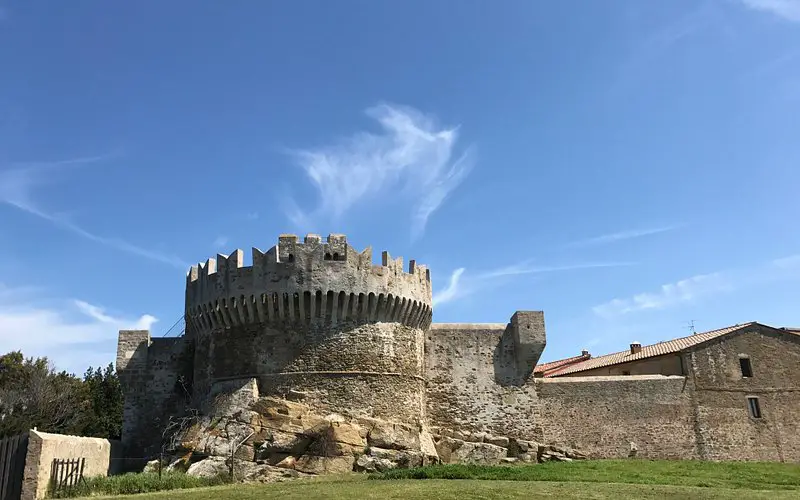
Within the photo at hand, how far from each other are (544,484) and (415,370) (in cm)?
749

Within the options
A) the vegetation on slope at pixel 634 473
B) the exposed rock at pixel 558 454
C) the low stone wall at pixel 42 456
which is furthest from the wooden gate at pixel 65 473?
the exposed rock at pixel 558 454

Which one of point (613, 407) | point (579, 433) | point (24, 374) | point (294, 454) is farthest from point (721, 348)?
point (24, 374)

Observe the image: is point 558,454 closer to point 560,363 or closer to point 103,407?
point 560,363

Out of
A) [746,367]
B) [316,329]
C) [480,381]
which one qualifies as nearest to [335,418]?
[316,329]

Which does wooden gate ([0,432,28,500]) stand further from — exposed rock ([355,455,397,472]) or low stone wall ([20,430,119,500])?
exposed rock ([355,455,397,472])

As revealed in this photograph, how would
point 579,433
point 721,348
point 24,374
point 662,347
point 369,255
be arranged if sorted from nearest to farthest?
point 369,255, point 579,433, point 721,348, point 662,347, point 24,374

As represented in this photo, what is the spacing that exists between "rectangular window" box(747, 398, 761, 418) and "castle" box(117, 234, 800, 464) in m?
0.06

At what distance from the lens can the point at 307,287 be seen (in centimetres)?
2158

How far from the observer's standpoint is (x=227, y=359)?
22.2 meters

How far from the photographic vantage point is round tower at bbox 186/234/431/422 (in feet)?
69.8

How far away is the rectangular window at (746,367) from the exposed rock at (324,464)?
16993 mm

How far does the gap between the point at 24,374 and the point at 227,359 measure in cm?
2103

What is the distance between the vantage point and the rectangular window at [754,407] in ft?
87.0

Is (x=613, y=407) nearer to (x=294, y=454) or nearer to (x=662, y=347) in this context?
(x=662, y=347)
